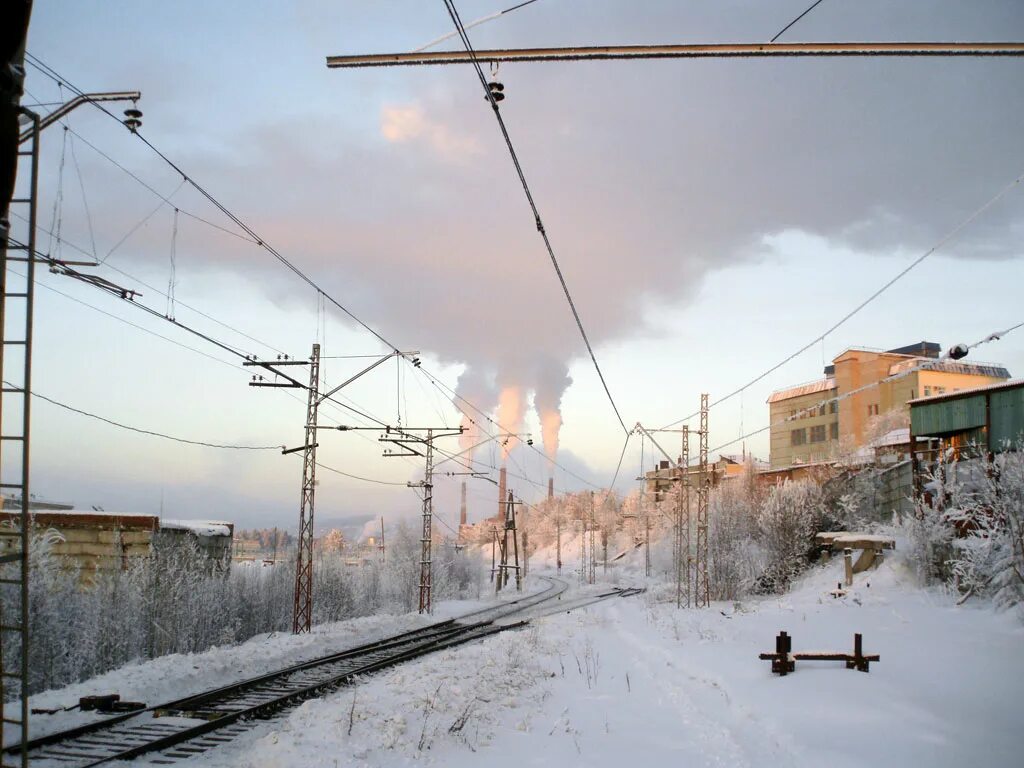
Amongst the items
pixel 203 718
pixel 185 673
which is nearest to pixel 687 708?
pixel 203 718

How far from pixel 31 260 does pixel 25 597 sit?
118 inches

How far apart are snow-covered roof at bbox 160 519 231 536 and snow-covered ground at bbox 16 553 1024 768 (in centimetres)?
1733

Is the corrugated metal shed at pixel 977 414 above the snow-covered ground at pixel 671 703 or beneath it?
above

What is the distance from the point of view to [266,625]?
145ft

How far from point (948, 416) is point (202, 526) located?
38.6m

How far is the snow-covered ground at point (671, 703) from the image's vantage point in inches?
448

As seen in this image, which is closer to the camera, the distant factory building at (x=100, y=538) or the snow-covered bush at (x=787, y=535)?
the distant factory building at (x=100, y=538)

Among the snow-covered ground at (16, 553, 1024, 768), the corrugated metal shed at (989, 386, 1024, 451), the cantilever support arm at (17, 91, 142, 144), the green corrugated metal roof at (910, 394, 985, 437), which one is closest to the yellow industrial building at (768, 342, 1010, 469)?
the green corrugated metal roof at (910, 394, 985, 437)

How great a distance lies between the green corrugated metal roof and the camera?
3678 centimetres

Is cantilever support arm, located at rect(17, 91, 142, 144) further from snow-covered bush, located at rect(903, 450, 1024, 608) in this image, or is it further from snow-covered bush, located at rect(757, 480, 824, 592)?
snow-covered bush, located at rect(757, 480, 824, 592)

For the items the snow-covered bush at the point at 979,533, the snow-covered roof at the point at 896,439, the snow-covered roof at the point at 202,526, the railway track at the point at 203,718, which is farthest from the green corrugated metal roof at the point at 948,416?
the snow-covered roof at the point at 202,526

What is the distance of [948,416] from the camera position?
127 ft

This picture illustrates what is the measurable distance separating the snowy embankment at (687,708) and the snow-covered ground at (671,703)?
47mm

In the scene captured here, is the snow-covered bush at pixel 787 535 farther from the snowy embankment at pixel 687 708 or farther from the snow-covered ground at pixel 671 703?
the snowy embankment at pixel 687 708
